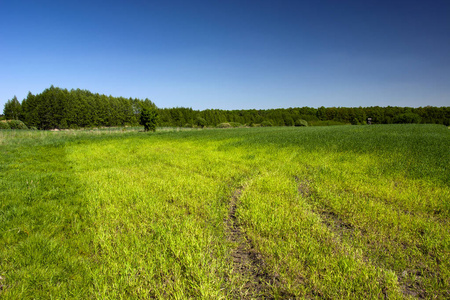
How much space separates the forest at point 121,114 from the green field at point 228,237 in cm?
4438

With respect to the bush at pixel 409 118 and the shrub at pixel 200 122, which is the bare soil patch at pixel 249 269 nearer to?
the shrub at pixel 200 122

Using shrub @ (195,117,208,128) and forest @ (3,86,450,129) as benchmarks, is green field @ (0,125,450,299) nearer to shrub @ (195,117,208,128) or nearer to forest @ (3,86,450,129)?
forest @ (3,86,450,129)

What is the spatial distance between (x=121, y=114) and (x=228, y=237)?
3460 inches

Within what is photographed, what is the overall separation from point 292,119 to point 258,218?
94.4 metres

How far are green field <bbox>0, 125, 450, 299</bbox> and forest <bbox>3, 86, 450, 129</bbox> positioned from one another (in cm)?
4438

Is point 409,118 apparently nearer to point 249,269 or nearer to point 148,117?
point 148,117

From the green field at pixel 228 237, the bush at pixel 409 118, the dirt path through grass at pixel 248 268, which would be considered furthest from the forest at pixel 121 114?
the dirt path through grass at pixel 248 268

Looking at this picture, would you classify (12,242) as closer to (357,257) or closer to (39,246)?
(39,246)

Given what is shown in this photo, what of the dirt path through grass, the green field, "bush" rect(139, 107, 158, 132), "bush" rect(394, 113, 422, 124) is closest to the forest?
"bush" rect(394, 113, 422, 124)

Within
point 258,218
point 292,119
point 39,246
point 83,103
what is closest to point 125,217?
point 39,246

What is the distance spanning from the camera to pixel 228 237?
12.1ft

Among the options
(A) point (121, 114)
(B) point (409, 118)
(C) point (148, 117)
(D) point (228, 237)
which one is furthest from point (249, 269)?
(B) point (409, 118)

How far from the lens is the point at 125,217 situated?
4.30 m

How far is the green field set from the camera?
250 cm
